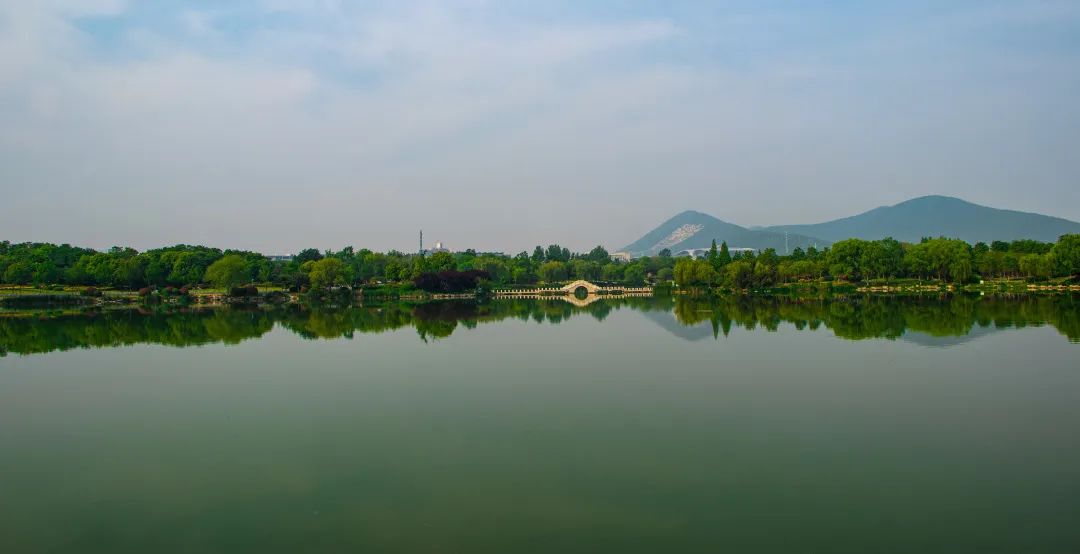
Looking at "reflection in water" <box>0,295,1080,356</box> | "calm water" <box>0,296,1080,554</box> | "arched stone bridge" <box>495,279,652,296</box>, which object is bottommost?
"calm water" <box>0,296,1080,554</box>

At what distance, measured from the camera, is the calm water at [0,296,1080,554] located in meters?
7.18

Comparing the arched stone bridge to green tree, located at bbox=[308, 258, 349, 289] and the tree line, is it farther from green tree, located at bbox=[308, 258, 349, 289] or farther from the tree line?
green tree, located at bbox=[308, 258, 349, 289]

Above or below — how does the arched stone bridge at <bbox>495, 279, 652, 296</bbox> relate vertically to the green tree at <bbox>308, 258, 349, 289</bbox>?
below

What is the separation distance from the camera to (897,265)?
2404 inches

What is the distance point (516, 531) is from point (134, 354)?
1917cm

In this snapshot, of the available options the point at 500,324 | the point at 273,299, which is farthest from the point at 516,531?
the point at 273,299

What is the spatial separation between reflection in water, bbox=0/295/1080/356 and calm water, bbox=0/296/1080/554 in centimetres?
389

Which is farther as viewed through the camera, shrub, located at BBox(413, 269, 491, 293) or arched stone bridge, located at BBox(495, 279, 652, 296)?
arched stone bridge, located at BBox(495, 279, 652, 296)

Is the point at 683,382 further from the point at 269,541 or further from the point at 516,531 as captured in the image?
the point at 269,541

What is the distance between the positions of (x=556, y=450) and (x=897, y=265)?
5919 centimetres

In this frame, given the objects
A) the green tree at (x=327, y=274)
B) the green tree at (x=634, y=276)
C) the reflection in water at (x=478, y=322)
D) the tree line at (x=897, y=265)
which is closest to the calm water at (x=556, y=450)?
the reflection in water at (x=478, y=322)

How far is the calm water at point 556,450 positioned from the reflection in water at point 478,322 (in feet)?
12.8

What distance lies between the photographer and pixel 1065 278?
52375 millimetres

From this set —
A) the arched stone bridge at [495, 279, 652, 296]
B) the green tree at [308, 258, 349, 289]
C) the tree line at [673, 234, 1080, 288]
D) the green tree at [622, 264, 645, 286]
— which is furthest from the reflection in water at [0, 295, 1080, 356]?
the green tree at [622, 264, 645, 286]
